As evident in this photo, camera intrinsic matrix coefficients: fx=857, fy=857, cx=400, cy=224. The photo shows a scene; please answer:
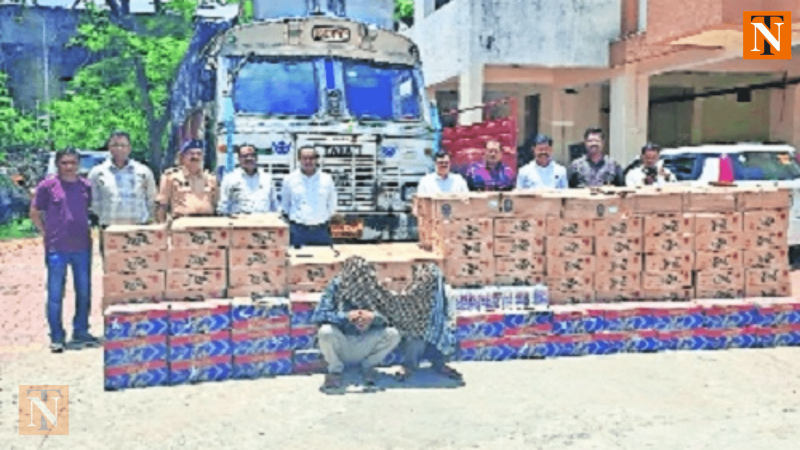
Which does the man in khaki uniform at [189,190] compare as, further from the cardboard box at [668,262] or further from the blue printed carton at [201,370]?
the cardboard box at [668,262]

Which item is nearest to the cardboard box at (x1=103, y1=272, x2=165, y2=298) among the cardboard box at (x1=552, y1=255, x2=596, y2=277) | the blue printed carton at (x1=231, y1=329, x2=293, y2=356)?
the blue printed carton at (x1=231, y1=329, x2=293, y2=356)

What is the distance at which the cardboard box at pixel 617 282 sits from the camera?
7.22 meters

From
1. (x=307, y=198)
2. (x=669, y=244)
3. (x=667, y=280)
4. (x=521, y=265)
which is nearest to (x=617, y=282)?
(x=667, y=280)

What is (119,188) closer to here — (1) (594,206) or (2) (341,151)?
(2) (341,151)

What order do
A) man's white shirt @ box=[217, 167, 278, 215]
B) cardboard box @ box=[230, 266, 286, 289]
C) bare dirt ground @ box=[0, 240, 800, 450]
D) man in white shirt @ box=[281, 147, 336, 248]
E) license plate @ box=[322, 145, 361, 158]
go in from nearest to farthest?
bare dirt ground @ box=[0, 240, 800, 450] < cardboard box @ box=[230, 266, 286, 289] < man's white shirt @ box=[217, 167, 278, 215] < man in white shirt @ box=[281, 147, 336, 248] < license plate @ box=[322, 145, 361, 158]

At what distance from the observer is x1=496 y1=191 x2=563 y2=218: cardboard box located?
23.2 ft

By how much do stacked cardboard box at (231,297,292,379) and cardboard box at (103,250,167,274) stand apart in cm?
65

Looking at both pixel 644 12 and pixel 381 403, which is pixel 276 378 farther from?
pixel 644 12

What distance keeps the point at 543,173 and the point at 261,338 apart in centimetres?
342

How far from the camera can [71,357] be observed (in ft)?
23.7

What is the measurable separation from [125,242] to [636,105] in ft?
40.1

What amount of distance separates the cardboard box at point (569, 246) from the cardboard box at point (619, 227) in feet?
0.39

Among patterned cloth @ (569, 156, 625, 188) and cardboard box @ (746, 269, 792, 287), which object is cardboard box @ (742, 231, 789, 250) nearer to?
cardboard box @ (746, 269, 792, 287)

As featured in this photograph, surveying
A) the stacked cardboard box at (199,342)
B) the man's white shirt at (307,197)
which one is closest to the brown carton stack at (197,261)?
the stacked cardboard box at (199,342)
